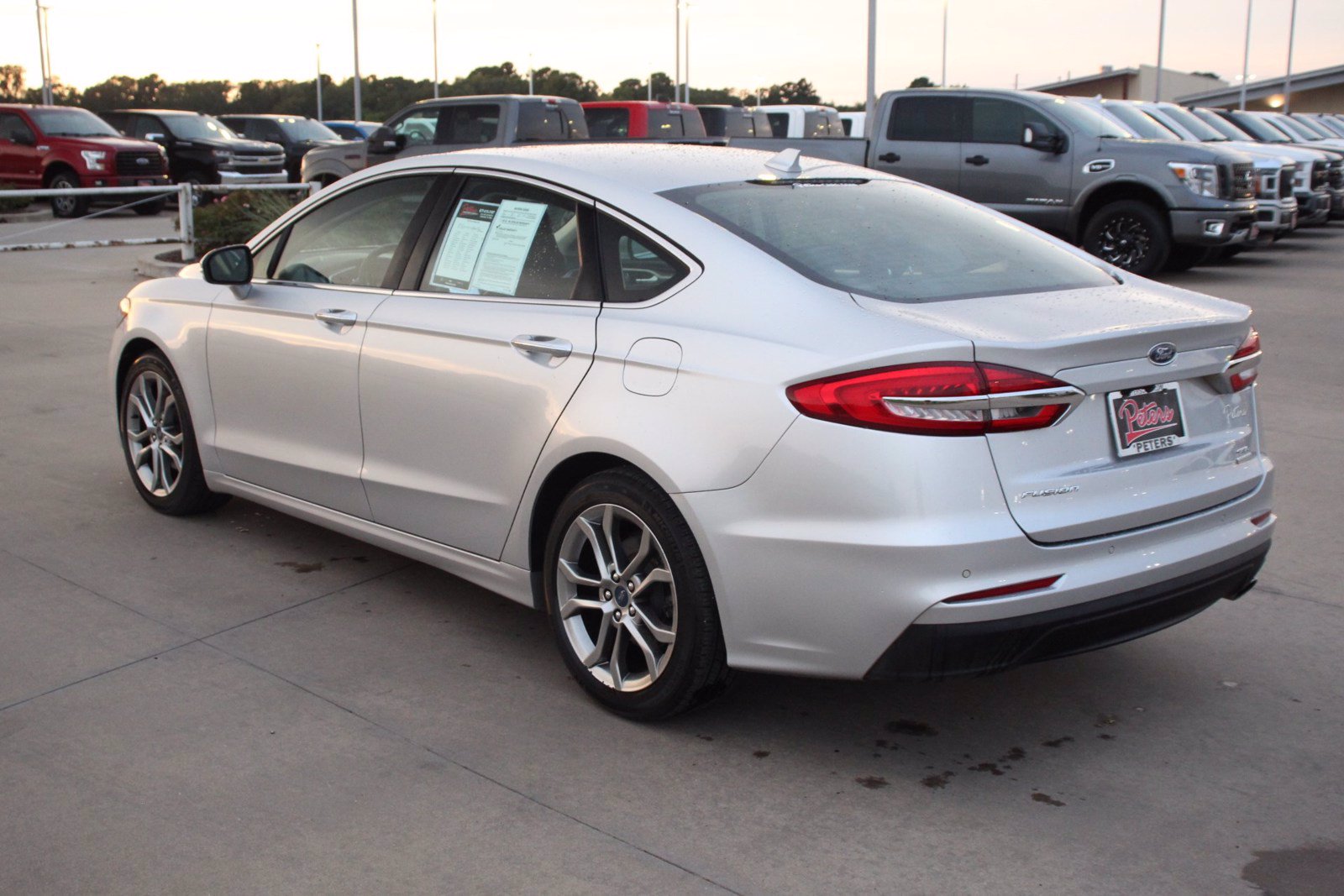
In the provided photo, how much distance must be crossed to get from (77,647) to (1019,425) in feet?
9.99

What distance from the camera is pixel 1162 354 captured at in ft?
11.5

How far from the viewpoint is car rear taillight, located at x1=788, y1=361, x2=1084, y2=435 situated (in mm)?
3225

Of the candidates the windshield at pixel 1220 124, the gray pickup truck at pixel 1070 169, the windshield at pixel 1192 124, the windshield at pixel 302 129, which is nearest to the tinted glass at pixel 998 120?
the gray pickup truck at pixel 1070 169

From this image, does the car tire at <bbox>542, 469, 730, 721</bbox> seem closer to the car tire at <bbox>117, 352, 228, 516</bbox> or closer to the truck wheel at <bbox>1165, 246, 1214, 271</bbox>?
the car tire at <bbox>117, 352, 228, 516</bbox>

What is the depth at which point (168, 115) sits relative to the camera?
29.0 meters

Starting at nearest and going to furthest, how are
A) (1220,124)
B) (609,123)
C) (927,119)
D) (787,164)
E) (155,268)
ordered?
1. (787,164)
2. (155,268)
3. (927,119)
4. (1220,124)
5. (609,123)

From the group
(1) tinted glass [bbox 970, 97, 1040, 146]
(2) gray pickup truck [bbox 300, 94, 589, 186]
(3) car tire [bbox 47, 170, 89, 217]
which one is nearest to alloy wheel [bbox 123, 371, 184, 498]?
(1) tinted glass [bbox 970, 97, 1040, 146]

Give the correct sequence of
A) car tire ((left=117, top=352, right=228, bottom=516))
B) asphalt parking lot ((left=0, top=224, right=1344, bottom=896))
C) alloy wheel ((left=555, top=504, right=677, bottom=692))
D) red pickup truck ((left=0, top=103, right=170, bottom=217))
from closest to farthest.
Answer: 1. asphalt parking lot ((left=0, top=224, right=1344, bottom=896))
2. alloy wheel ((left=555, top=504, right=677, bottom=692))
3. car tire ((left=117, top=352, right=228, bottom=516))
4. red pickup truck ((left=0, top=103, right=170, bottom=217))

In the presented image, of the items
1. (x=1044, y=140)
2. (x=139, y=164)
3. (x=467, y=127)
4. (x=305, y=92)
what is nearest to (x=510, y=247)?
(x=1044, y=140)

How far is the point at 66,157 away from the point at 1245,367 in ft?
80.0

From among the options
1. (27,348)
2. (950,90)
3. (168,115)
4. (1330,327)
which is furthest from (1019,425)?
(168,115)

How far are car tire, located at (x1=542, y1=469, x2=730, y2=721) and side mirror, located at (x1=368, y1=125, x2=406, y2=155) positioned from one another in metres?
15.4

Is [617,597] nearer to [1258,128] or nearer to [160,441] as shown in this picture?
[160,441]

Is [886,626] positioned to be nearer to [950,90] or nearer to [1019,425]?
→ [1019,425]
